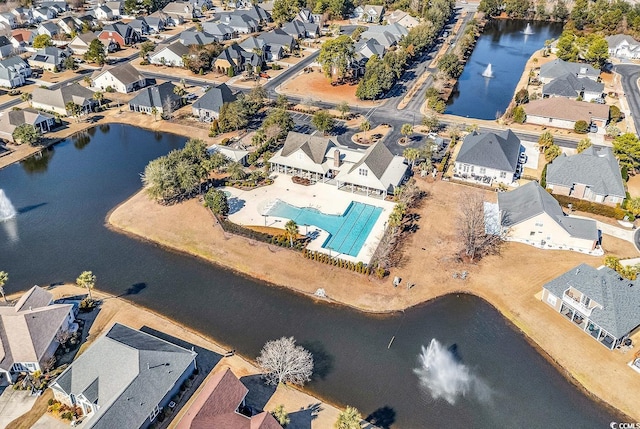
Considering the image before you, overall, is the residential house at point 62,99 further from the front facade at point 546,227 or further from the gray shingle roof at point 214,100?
the front facade at point 546,227

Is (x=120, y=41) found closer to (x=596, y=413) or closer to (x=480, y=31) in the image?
(x=480, y=31)

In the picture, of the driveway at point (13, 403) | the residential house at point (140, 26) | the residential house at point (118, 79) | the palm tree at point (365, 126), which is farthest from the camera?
the residential house at point (140, 26)

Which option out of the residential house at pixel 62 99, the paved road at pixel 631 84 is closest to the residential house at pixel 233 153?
the residential house at pixel 62 99

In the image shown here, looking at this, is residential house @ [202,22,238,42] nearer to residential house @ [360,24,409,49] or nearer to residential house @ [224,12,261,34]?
residential house @ [224,12,261,34]

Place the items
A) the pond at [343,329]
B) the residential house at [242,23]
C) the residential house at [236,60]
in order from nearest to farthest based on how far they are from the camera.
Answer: the pond at [343,329] → the residential house at [236,60] → the residential house at [242,23]

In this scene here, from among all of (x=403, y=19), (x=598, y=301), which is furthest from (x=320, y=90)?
(x=598, y=301)

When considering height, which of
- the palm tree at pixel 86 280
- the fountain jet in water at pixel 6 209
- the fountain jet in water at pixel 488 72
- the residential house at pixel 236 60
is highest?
the residential house at pixel 236 60

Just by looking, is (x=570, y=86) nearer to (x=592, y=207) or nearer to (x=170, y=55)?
(x=592, y=207)
